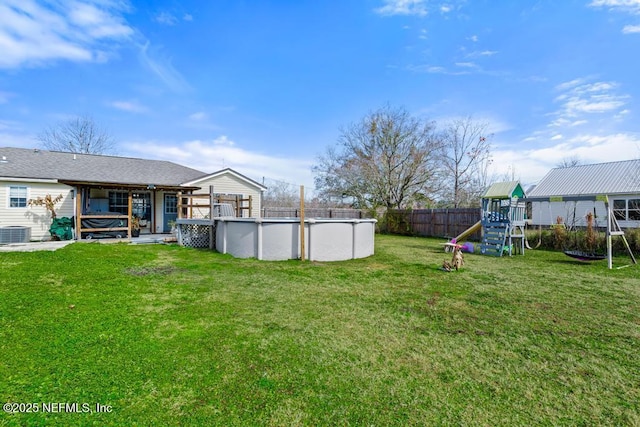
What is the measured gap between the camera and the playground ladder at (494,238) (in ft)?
31.6

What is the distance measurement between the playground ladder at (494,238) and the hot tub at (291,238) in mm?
4393

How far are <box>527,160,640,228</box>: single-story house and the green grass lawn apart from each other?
14519 millimetres

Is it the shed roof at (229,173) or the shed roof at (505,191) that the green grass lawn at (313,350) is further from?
the shed roof at (229,173)

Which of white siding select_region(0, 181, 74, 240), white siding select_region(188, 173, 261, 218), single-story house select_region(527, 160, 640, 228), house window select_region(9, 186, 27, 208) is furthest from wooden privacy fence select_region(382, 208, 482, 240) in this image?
house window select_region(9, 186, 27, 208)

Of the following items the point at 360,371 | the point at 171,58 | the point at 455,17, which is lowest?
the point at 360,371

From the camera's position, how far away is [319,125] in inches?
831

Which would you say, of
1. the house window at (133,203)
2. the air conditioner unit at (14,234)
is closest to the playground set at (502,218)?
the house window at (133,203)

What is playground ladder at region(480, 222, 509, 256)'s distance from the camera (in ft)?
31.6

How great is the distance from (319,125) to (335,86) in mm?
6145

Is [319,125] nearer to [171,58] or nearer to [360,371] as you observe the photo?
[171,58]

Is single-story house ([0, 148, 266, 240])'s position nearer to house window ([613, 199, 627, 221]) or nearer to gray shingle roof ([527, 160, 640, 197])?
gray shingle roof ([527, 160, 640, 197])

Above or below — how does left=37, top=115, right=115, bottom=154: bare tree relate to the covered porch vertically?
above

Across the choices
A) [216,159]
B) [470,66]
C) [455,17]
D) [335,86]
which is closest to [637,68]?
[470,66]

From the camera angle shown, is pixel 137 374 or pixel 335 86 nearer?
pixel 137 374
